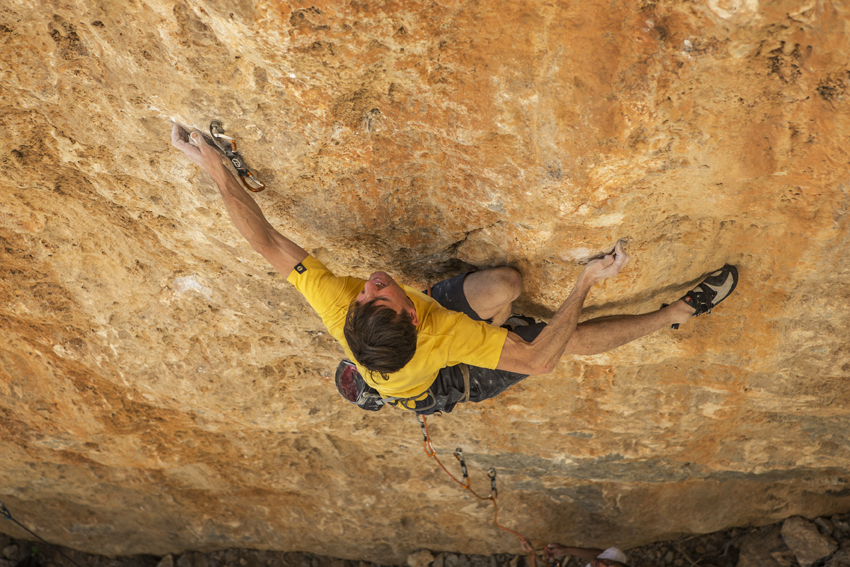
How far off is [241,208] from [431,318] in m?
0.90

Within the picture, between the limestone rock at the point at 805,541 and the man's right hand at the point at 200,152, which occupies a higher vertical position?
the man's right hand at the point at 200,152

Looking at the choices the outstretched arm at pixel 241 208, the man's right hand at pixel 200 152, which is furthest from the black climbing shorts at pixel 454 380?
the man's right hand at pixel 200 152

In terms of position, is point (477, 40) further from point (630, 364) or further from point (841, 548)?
point (841, 548)

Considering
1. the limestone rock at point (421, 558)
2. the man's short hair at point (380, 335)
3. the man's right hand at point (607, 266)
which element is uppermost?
the man's right hand at point (607, 266)

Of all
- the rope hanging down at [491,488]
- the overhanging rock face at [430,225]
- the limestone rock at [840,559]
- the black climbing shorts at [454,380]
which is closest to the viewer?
the overhanging rock face at [430,225]

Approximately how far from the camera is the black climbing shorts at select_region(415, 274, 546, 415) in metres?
2.94

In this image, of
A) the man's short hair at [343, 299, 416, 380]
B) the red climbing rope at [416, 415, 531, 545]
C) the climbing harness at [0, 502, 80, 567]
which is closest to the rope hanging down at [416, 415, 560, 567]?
the red climbing rope at [416, 415, 531, 545]

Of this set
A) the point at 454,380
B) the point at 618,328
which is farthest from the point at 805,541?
the point at 454,380

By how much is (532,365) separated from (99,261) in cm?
239

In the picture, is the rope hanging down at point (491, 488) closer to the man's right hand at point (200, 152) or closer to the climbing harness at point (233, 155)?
Result: the climbing harness at point (233, 155)

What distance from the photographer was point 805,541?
4.90 metres

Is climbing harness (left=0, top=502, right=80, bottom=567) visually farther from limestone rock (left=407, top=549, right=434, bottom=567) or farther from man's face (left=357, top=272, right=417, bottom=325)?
man's face (left=357, top=272, right=417, bottom=325)

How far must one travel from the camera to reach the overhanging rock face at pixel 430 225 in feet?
6.78

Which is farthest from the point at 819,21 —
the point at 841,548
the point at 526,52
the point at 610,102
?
the point at 841,548
